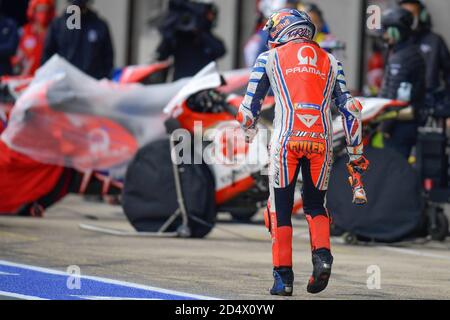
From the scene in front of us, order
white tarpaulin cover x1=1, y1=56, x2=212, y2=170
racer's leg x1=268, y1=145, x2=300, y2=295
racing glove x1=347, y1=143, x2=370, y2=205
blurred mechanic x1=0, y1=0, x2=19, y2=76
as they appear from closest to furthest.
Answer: racer's leg x1=268, y1=145, x2=300, y2=295 → racing glove x1=347, y1=143, x2=370, y2=205 → white tarpaulin cover x1=1, y1=56, x2=212, y2=170 → blurred mechanic x1=0, y1=0, x2=19, y2=76

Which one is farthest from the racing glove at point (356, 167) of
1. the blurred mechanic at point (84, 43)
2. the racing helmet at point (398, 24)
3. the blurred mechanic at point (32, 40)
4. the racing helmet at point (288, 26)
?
the blurred mechanic at point (32, 40)

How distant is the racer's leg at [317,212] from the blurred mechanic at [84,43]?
8275mm

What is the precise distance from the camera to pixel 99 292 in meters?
10.0

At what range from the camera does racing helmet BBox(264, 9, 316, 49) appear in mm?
10359

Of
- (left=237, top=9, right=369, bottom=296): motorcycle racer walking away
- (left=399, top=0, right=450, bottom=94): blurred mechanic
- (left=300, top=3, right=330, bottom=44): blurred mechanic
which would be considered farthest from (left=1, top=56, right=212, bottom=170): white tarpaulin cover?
(left=237, top=9, right=369, bottom=296): motorcycle racer walking away

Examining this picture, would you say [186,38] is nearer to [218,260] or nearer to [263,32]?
[263,32]

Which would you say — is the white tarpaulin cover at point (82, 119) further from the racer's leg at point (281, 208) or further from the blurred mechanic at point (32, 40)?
the racer's leg at point (281, 208)

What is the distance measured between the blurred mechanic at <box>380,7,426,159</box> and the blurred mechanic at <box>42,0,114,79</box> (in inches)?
165

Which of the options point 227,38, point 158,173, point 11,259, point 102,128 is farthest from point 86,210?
point 227,38

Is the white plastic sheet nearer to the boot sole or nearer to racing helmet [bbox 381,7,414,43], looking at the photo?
racing helmet [bbox 381,7,414,43]

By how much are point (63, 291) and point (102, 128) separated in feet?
20.7

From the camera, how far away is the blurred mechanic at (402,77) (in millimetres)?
15062

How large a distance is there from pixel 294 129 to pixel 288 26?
2.29ft
